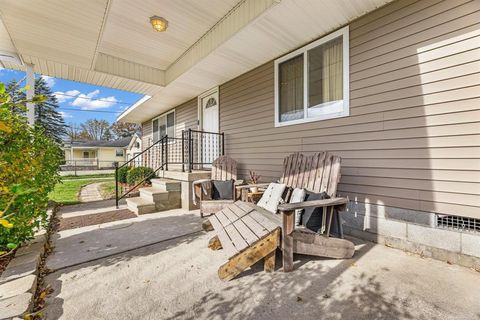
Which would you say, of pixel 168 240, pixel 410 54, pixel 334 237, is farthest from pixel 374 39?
pixel 168 240

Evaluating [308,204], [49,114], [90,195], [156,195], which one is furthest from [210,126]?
[49,114]

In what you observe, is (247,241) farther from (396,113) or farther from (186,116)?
(186,116)

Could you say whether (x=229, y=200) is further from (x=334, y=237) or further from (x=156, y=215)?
(x=334, y=237)

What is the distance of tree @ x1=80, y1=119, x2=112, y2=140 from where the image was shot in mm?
42763

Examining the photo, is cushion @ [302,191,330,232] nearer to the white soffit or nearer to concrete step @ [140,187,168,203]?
the white soffit

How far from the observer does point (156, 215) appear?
4.63 metres

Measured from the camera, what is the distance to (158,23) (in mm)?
4016

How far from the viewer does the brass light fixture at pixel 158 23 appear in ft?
12.9

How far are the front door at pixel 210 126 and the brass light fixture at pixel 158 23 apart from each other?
2.35 m

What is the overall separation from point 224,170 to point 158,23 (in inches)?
116

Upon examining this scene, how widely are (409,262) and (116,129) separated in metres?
45.7

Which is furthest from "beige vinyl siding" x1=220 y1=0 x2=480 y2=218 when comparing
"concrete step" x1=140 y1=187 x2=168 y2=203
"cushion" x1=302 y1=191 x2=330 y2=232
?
"concrete step" x1=140 y1=187 x2=168 y2=203

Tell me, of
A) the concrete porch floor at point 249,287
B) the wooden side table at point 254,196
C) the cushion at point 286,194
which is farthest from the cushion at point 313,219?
the wooden side table at point 254,196

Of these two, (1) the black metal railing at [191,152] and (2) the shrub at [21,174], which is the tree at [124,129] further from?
(2) the shrub at [21,174]
